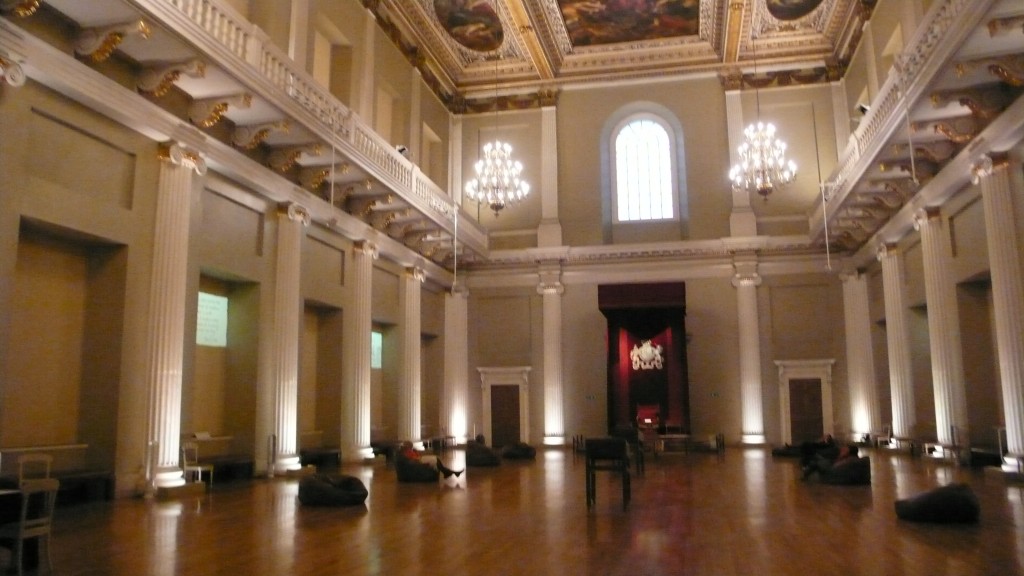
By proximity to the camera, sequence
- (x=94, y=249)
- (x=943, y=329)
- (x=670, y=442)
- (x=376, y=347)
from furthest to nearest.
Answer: (x=670, y=442) < (x=376, y=347) < (x=943, y=329) < (x=94, y=249)

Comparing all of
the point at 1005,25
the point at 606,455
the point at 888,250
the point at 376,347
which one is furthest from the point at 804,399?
the point at 606,455

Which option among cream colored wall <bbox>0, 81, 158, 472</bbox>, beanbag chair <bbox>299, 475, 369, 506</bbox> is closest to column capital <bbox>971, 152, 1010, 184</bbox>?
beanbag chair <bbox>299, 475, 369, 506</bbox>

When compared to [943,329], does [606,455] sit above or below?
below

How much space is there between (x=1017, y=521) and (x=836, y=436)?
13.8 meters

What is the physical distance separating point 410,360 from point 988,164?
1235 cm

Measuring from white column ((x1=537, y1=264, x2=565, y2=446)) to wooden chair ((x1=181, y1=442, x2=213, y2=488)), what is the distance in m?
11.5

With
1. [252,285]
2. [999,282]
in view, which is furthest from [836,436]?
[252,285]

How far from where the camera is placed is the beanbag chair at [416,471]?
11.2 meters

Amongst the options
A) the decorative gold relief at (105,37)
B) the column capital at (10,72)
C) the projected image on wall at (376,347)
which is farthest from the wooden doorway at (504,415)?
the column capital at (10,72)

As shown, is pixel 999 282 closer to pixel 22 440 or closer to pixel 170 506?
pixel 170 506

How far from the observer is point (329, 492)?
852 centimetres

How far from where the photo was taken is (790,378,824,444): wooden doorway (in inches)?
800

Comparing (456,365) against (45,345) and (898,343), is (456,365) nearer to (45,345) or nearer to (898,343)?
(898,343)

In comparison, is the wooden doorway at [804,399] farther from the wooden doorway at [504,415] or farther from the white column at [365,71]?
the white column at [365,71]
